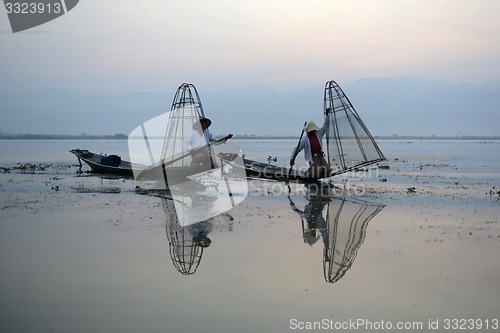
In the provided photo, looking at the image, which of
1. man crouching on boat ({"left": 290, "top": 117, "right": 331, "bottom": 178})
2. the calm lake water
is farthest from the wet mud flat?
man crouching on boat ({"left": 290, "top": 117, "right": 331, "bottom": 178})

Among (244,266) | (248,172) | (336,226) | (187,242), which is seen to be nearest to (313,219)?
(336,226)

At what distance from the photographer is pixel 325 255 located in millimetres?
8242

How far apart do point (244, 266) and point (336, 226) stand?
12.9 feet

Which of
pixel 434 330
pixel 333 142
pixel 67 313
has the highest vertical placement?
pixel 333 142

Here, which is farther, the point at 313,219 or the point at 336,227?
the point at 313,219

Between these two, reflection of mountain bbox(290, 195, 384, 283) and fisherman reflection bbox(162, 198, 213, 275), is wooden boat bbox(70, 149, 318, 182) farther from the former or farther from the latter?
fisherman reflection bbox(162, 198, 213, 275)

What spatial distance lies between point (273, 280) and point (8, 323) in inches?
128

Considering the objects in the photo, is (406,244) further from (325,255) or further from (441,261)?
(325,255)

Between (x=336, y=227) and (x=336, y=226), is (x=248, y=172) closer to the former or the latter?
(x=336, y=226)

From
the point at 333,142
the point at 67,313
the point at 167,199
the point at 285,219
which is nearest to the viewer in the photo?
the point at 67,313

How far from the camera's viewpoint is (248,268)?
7367 mm

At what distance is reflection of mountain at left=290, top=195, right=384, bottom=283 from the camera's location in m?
7.80

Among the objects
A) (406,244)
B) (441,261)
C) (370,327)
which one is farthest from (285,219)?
(370,327)

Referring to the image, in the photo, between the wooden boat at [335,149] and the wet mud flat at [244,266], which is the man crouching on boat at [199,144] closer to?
the wooden boat at [335,149]
